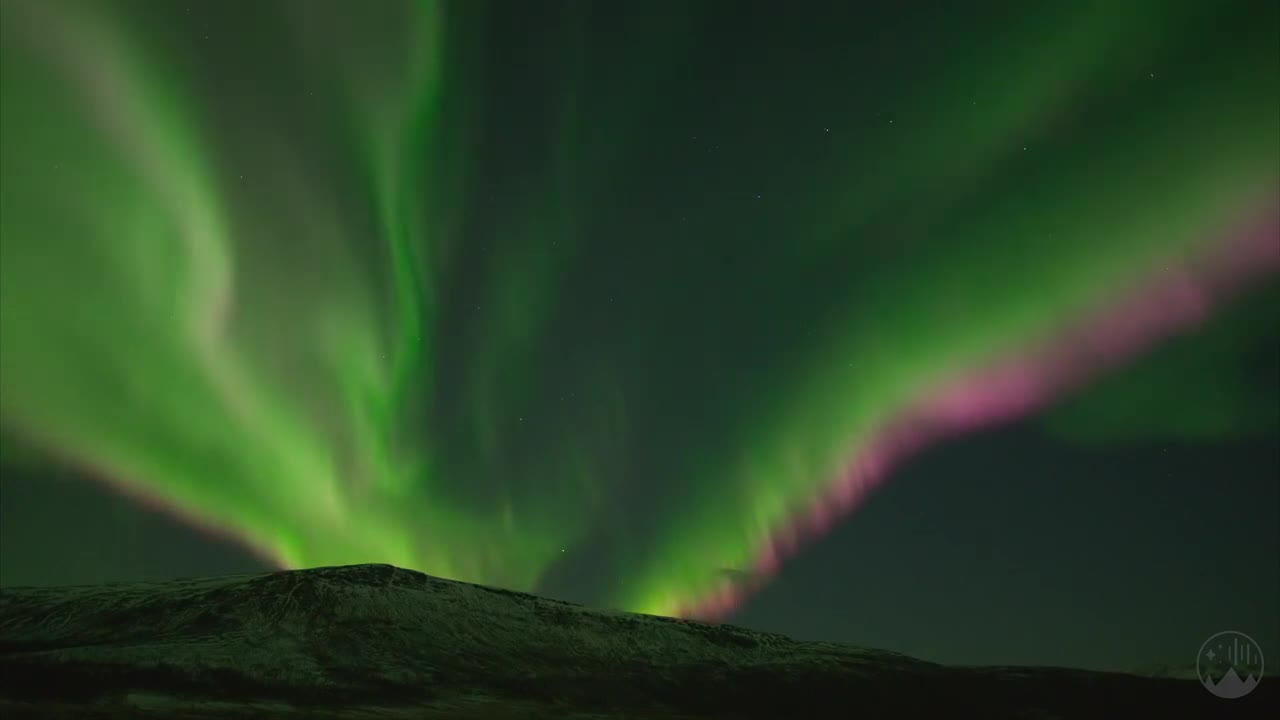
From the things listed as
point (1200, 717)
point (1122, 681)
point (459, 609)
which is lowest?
point (1200, 717)

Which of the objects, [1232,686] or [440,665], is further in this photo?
[1232,686]

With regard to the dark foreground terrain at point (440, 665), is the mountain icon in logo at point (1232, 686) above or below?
below

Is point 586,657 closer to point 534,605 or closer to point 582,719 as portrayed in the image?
point 534,605

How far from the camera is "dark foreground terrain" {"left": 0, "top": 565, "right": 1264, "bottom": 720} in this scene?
7344 cm

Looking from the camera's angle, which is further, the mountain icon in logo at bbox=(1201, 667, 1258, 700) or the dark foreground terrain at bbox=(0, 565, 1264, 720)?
the mountain icon in logo at bbox=(1201, 667, 1258, 700)

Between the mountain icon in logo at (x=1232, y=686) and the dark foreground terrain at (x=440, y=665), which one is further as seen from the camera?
the mountain icon in logo at (x=1232, y=686)

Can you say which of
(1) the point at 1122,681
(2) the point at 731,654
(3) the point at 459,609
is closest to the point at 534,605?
(3) the point at 459,609

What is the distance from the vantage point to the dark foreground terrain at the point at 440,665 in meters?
73.4

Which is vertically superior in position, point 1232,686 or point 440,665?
point 440,665

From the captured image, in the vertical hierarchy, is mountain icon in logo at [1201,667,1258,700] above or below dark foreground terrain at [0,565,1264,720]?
below

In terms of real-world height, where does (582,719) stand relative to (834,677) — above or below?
below

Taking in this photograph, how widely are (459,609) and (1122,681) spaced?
274 feet

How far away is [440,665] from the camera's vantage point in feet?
304

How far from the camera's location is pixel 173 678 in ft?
244
